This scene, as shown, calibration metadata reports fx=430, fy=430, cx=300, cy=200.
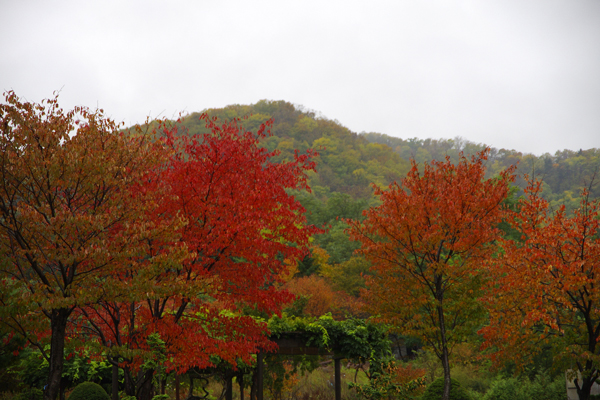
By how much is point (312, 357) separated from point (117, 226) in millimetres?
7004

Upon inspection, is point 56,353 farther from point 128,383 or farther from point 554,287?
point 554,287

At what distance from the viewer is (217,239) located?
8383 mm

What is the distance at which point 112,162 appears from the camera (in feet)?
24.2

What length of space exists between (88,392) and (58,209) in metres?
7.67

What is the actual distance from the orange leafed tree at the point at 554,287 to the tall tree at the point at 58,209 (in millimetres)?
8396

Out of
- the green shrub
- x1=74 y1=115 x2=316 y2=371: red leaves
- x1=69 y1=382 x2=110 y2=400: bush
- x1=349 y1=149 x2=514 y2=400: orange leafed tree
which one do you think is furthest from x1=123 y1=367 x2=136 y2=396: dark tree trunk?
the green shrub

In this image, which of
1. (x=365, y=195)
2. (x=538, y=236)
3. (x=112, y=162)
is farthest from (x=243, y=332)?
(x=365, y=195)

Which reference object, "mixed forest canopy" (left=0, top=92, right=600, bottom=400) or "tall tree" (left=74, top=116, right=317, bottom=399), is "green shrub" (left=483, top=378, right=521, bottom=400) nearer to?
"mixed forest canopy" (left=0, top=92, right=600, bottom=400)

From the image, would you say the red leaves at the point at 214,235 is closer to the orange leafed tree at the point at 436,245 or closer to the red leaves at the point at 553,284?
the orange leafed tree at the point at 436,245

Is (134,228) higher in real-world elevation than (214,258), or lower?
higher

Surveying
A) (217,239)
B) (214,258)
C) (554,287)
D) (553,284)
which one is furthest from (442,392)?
(217,239)

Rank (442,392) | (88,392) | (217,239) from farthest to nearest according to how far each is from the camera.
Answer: (442,392), (88,392), (217,239)

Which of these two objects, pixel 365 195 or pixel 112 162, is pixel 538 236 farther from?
pixel 365 195

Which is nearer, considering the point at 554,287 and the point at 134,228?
the point at 134,228
